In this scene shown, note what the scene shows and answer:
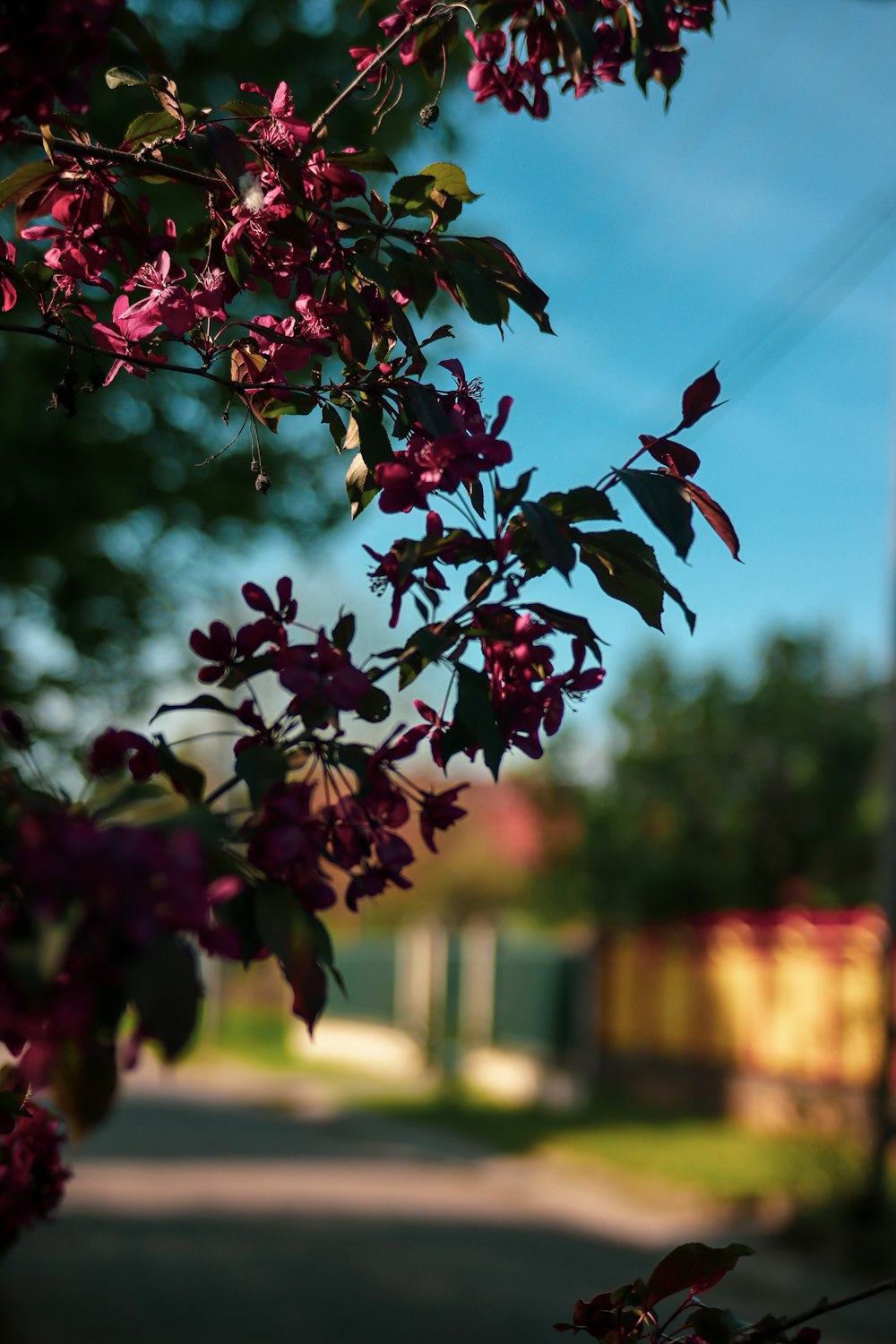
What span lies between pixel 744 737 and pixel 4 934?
17.9 m

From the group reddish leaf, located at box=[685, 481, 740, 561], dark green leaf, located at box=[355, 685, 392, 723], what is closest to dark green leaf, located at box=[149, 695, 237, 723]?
dark green leaf, located at box=[355, 685, 392, 723]

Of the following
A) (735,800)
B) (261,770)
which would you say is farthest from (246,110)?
(735,800)

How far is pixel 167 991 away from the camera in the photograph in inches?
38.5

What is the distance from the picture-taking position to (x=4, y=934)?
3.25 ft

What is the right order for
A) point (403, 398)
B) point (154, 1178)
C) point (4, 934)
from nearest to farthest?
point (4, 934) → point (403, 398) → point (154, 1178)

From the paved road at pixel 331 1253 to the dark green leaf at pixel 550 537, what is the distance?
626 centimetres

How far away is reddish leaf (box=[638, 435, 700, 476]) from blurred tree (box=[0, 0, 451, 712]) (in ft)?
18.5

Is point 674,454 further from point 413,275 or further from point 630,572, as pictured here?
point 413,275

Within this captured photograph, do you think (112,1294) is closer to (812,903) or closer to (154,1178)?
(154,1178)

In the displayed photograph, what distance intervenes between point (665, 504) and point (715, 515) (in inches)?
4.6

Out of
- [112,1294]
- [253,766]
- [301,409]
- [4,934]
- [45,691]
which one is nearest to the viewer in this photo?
[4,934]

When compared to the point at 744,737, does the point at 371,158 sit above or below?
below

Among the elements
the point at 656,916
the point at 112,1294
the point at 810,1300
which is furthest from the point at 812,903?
the point at 112,1294

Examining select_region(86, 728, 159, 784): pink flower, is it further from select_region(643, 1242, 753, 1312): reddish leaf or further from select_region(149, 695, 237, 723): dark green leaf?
select_region(643, 1242, 753, 1312): reddish leaf
